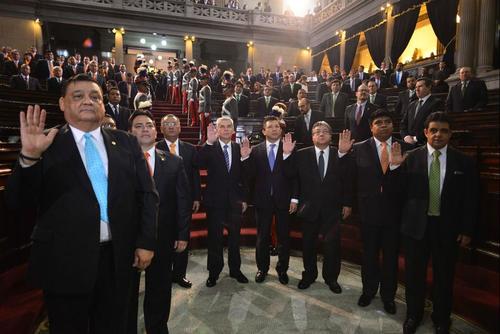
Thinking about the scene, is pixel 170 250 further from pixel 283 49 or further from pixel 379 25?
pixel 283 49

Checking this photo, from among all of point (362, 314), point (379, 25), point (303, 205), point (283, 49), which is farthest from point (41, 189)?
point (283, 49)

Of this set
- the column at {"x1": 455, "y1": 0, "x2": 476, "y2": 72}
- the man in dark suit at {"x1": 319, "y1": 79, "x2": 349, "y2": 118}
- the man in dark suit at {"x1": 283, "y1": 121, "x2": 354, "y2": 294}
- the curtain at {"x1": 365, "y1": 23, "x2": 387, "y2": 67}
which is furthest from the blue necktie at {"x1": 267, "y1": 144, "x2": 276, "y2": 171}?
the curtain at {"x1": 365, "y1": 23, "x2": 387, "y2": 67}

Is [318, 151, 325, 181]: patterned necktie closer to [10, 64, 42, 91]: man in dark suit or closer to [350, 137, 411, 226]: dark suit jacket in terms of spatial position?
[350, 137, 411, 226]: dark suit jacket

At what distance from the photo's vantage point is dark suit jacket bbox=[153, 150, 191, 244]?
A: 2.25m

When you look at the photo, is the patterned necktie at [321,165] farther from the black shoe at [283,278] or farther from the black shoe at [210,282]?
the black shoe at [210,282]

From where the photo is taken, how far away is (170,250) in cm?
229

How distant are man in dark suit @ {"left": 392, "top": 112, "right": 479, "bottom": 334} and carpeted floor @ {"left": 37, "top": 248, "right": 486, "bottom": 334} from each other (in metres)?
0.32

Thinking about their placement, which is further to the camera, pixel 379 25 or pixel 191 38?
pixel 191 38

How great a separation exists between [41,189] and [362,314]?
2.38 m

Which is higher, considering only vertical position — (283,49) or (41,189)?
(283,49)

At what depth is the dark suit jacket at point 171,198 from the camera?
2252 millimetres

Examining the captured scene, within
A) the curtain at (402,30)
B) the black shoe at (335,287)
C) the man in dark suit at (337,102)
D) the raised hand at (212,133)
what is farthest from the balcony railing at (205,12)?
the black shoe at (335,287)

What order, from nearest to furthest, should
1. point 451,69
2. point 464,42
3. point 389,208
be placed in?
1. point 389,208
2. point 464,42
3. point 451,69

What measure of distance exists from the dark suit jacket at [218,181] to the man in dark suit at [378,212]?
1.14m
